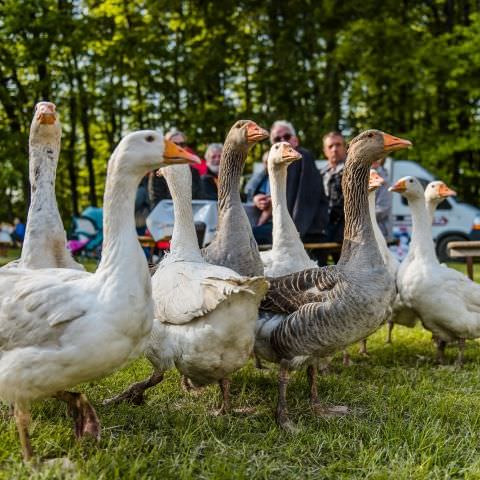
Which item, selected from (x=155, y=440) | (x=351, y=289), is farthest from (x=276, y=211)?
(x=155, y=440)

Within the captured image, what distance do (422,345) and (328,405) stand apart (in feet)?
9.56

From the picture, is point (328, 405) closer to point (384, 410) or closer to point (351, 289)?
point (384, 410)

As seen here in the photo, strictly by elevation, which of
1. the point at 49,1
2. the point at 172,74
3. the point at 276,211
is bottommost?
the point at 276,211

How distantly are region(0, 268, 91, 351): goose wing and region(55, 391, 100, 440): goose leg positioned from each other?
0.56 meters

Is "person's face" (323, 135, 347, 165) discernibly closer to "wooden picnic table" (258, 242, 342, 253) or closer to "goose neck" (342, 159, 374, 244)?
"wooden picnic table" (258, 242, 342, 253)

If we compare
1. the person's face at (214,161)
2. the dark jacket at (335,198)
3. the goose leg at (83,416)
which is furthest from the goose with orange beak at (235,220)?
the person's face at (214,161)

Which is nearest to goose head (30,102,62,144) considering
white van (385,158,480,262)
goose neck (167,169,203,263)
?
goose neck (167,169,203,263)

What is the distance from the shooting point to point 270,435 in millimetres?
3561

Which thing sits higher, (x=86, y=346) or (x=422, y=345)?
(x=86, y=346)

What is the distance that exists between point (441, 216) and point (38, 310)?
634 inches

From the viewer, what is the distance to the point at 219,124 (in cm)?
2061

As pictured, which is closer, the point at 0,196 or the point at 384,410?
the point at 384,410

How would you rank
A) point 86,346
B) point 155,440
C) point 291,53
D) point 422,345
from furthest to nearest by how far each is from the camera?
point 291,53
point 422,345
point 155,440
point 86,346

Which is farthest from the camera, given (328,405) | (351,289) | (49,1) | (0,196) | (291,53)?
(0,196)
